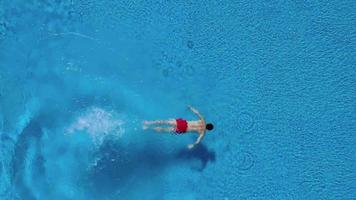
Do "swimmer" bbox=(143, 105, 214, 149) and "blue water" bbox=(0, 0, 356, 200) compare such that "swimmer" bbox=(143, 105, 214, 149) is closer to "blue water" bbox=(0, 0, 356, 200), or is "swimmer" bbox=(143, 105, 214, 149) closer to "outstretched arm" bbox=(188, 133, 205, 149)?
"outstretched arm" bbox=(188, 133, 205, 149)

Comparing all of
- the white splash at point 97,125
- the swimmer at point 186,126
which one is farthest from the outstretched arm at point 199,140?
the white splash at point 97,125

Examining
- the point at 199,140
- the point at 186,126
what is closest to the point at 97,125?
the point at 186,126

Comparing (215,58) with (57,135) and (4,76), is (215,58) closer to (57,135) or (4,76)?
(57,135)

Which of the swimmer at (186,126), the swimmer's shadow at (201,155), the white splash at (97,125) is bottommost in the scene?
the swimmer's shadow at (201,155)

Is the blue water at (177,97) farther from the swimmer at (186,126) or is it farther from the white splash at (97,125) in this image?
the swimmer at (186,126)

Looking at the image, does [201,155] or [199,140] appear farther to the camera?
[201,155]

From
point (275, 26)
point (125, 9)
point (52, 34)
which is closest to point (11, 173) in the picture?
point (52, 34)

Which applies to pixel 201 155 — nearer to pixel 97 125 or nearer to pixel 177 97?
pixel 177 97
